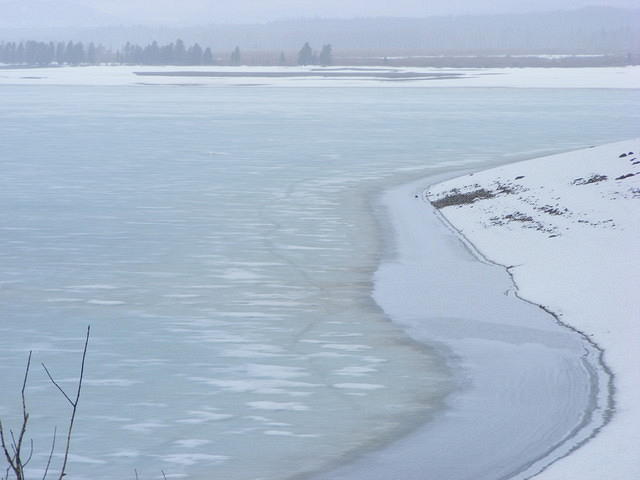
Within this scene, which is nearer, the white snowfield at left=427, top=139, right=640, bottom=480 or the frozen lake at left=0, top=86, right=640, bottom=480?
the frozen lake at left=0, top=86, right=640, bottom=480

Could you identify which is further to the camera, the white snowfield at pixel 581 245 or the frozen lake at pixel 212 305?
the white snowfield at pixel 581 245

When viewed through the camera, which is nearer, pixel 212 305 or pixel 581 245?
pixel 212 305

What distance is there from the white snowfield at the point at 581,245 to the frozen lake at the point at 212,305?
1.35 meters

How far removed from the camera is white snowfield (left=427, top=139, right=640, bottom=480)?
7.90m

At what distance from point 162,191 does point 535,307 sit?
430 inches

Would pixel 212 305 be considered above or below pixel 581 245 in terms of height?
below

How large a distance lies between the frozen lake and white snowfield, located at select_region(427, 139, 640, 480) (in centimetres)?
135

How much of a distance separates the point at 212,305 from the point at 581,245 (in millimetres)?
5763

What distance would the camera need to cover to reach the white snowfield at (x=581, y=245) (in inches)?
311

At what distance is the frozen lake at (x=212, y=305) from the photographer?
7.75 m

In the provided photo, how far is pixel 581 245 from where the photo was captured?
50.8ft

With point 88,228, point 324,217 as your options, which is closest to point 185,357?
point 88,228

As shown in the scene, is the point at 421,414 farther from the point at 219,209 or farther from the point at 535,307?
the point at 219,209

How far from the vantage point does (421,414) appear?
827 centimetres
